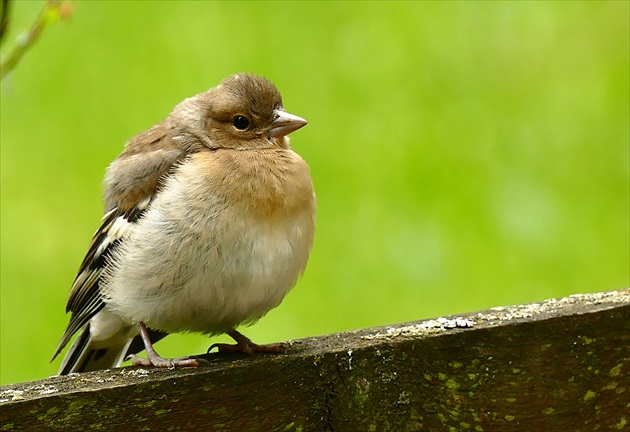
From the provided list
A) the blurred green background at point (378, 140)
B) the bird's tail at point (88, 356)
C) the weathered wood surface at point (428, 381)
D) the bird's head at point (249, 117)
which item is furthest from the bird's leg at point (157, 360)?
the blurred green background at point (378, 140)

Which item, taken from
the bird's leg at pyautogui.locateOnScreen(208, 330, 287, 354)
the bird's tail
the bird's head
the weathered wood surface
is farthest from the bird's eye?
the weathered wood surface

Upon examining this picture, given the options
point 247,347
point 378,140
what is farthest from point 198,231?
point 378,140

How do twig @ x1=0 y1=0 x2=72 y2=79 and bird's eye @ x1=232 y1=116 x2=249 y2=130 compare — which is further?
bird's eye @ x1=232 y1=116 x2=249 y2=130

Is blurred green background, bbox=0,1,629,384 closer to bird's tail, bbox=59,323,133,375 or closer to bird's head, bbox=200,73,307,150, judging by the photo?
bird's tail, bbox=59,323,133,375

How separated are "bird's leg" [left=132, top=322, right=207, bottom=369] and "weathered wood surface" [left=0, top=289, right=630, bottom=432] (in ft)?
0.35

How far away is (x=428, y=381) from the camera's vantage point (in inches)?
92.5

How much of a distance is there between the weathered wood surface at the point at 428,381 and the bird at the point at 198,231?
1.21ft

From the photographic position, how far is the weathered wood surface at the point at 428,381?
2.27 meters

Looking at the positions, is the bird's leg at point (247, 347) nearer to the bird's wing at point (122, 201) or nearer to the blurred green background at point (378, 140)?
the bird's wing at point (122, 201)

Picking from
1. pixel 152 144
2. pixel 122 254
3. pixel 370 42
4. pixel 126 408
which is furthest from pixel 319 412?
pixel 370 42

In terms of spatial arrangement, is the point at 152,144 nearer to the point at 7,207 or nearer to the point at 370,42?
the point at 7,207

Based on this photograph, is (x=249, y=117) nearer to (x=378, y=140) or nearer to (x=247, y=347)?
(x=247, y=347)

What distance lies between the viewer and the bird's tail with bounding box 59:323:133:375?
350 centimetres

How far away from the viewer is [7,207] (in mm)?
5613
